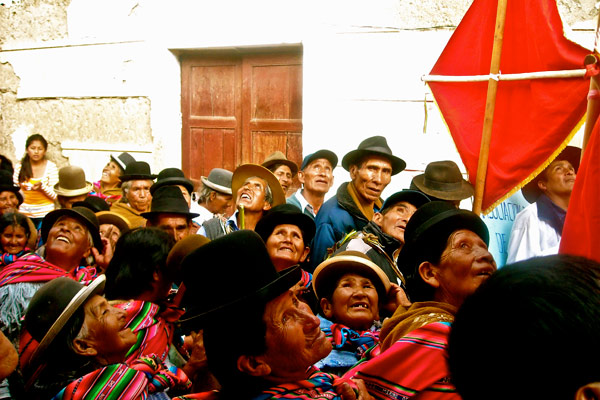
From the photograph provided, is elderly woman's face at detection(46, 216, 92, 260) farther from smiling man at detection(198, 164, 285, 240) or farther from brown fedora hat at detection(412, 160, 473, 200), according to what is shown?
brown fedora hat at detection(412, 160, 473, 200)

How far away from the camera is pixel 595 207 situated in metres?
2.33

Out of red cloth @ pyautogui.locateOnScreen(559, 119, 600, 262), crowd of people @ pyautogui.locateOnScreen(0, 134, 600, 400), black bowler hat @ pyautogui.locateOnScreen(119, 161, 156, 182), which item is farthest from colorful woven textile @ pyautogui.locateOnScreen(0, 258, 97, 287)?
red cloth @ pyautogui.locateOnScreen(559, 119, 600, 262)

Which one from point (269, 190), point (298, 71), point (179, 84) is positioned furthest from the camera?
point (179, 84)

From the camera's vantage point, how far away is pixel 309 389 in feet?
5.53

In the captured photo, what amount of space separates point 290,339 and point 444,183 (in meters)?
3.12

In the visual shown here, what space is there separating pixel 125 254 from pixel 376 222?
1737 mm

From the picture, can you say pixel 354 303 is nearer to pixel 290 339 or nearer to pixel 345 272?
pixel 345 272

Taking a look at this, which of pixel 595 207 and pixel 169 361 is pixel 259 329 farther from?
pixel 595 207

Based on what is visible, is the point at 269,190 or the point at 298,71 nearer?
the point at 269,190

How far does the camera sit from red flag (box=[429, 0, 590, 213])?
11.0 feet

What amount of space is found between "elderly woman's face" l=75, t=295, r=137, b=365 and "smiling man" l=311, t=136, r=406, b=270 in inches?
72.3

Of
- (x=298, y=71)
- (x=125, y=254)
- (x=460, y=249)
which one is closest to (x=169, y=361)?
(x=125, y=254)

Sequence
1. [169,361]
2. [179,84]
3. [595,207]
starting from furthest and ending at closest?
[179,84] < [169,361] < [595,207]

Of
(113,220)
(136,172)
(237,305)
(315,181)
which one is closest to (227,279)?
(237,305)
